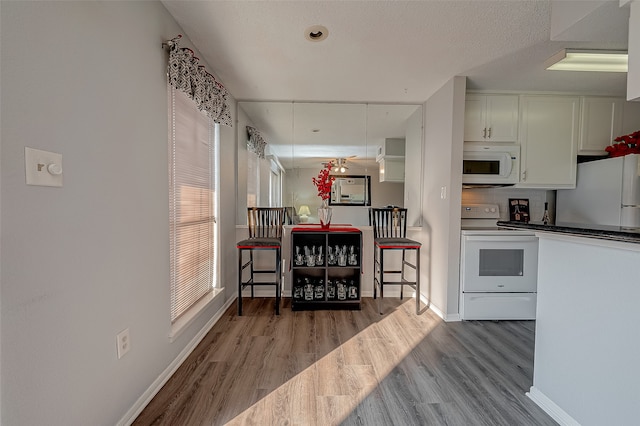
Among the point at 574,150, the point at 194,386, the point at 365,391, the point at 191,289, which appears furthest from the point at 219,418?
the point at 574,150

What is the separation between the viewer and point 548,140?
10.1 feet

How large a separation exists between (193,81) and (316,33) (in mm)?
930

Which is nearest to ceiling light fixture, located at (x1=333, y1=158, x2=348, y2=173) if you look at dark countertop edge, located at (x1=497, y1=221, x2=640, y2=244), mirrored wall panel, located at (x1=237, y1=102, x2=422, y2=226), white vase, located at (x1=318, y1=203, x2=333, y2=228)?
mirrored wall panel, located at (x1=237, y1=102, x2=422, y2=226)

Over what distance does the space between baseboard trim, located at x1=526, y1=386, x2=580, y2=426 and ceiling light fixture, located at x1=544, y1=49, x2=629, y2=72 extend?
2.18 metres

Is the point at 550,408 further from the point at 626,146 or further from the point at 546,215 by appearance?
the point at 626,146

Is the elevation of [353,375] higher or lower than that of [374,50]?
lower

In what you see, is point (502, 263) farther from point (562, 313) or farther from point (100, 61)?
point (100, 61)

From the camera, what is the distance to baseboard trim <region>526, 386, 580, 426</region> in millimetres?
1463

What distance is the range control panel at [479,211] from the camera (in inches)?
133

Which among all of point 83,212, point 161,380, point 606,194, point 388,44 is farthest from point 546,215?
point 83,212

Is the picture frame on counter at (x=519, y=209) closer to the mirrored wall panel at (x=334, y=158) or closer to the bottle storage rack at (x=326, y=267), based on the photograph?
the mirrored wall panel at (x=334, y=158)

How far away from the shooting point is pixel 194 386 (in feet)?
5.77

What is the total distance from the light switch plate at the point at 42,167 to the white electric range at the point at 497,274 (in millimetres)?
2982

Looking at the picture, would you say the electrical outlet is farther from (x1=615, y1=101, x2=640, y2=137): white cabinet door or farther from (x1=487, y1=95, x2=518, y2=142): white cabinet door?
(x1=615, y1=101, x2=640, y2=137): white cabinet door
